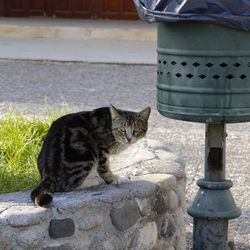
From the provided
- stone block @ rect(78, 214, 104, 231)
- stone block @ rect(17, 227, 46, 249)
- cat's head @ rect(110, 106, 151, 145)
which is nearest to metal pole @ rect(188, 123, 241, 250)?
cat's head @ rect(110, 106, 151, 145)

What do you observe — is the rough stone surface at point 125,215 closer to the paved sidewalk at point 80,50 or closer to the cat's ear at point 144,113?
the cat's ear at point 144,113

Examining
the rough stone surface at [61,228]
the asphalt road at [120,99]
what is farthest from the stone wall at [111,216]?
the asphalt road at [120,99]

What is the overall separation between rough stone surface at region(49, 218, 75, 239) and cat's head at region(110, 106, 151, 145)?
71cm

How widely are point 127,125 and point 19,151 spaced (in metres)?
1.22

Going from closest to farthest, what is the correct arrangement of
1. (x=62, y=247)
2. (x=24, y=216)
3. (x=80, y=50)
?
1. (x=24, y=216)
2. (x=62, y=247)
3. (x=80, y=50)

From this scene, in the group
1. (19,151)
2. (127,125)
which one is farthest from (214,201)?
(19,151)

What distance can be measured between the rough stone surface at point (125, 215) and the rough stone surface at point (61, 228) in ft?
0.82

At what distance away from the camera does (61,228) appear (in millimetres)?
4688

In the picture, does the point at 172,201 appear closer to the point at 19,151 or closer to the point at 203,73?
the point at 203,73

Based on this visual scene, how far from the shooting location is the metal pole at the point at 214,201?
5.11m

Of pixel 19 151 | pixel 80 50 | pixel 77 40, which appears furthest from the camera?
pixel 77 40

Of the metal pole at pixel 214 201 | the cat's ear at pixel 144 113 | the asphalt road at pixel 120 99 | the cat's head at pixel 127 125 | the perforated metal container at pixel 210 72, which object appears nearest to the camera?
the perforated metal container at pixel 210 72

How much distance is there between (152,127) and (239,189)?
2.09 meters

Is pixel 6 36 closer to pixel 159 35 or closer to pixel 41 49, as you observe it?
pixel 41 49
